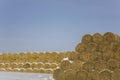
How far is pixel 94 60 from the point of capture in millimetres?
10867

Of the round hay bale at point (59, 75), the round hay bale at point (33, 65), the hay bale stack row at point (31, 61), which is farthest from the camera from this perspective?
the round hay bale at point (33, 65)

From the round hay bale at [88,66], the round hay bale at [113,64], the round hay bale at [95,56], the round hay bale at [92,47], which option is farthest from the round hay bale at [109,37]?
the round hay bale at [88,66]

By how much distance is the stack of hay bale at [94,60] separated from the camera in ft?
34.4

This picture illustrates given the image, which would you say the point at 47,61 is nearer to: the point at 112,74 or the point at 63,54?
the point at 63,54

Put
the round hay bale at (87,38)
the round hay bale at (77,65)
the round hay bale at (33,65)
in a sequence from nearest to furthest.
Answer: the round hay bale at (77,65)
the round hay bale at (87,38)
the round hay bale at (33,65)

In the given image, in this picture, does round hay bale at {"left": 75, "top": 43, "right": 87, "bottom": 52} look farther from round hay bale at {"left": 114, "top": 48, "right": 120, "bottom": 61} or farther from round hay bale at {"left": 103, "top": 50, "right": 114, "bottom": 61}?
round hay bale at {"left": 114, "top": 48, "right": 120, "bottom": 61}

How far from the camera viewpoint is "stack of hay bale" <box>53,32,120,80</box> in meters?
10.5

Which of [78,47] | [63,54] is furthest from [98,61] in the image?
[63,54]

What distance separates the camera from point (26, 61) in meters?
21.3

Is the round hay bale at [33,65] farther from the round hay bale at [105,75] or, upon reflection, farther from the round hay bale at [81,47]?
the round hay bale at [105,75]

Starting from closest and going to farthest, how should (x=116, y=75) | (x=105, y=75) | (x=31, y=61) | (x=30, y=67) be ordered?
(x=116, y=75) < (x=105, y=75) < (x=30, y=67) < (x=31, y=61)

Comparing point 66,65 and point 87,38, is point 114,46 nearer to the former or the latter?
point 87,38

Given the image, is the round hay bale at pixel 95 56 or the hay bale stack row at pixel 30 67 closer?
the round hay bale at pixel 95 56

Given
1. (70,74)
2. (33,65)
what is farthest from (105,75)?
(33,65)
